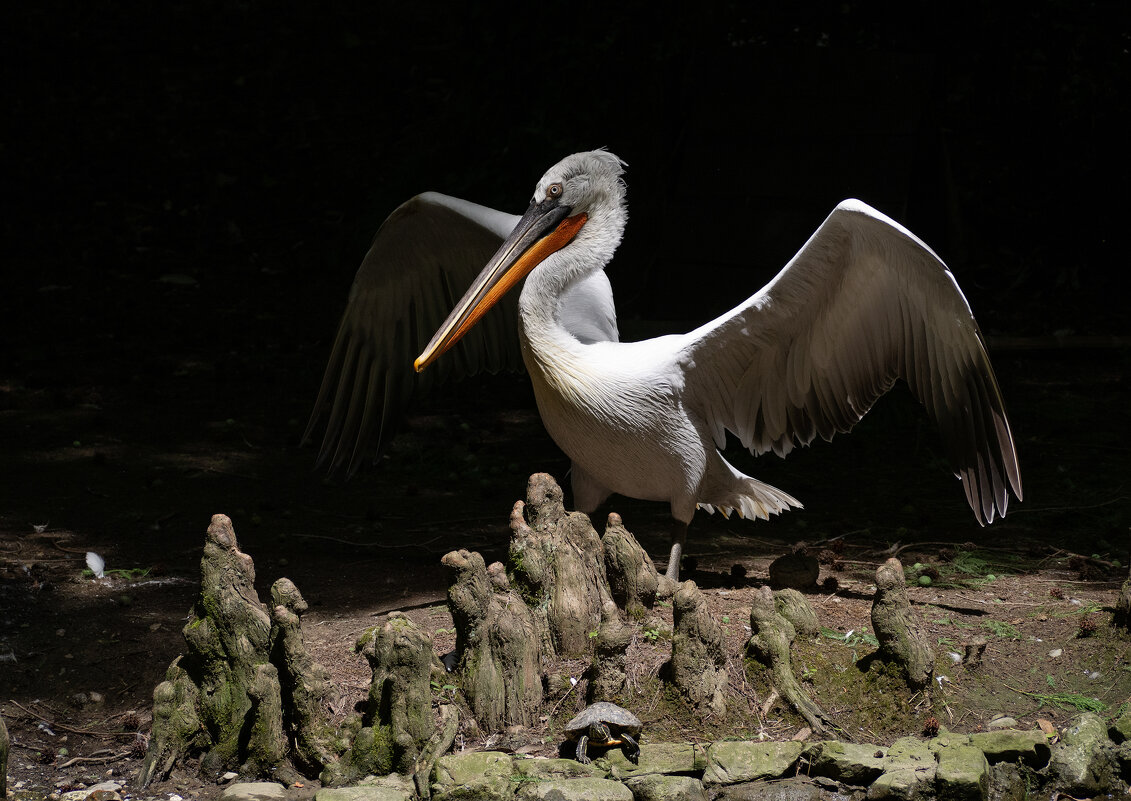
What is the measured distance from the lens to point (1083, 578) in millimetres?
4039

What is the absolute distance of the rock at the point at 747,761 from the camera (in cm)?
273

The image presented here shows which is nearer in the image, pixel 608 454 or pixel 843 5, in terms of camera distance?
pixel 608 454

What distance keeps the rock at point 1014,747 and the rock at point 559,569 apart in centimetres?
97

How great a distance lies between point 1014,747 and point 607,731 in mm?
923

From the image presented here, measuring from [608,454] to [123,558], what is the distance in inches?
69.8

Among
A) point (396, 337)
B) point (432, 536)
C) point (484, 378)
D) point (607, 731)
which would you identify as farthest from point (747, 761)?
point (484, 378)

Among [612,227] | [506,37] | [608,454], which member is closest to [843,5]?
[506,37]

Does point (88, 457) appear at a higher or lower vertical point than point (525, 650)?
lower

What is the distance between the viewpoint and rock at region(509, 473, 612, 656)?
316 cm

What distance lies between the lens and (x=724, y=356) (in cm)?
374

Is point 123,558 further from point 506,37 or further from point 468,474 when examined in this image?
point 506,37

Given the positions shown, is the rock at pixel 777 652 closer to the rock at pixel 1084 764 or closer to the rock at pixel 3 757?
the rock at pixel 1084 764

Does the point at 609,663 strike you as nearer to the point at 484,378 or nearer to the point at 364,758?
the point at 364,758

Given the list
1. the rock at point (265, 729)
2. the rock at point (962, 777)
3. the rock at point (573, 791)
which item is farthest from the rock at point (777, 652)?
the rock at point (265, 729)
